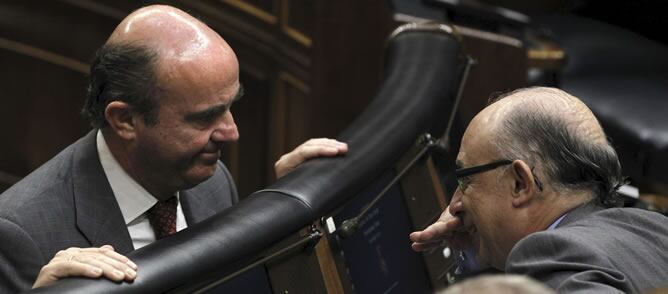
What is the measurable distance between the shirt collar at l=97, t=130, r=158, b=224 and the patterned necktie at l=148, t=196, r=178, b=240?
0.02 m

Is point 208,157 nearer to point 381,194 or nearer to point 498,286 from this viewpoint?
point 381,194

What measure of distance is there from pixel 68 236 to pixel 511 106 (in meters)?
0.76

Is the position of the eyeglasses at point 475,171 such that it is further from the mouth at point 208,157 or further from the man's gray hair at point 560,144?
the mouth at point 208,157

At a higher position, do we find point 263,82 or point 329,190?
point 329,190

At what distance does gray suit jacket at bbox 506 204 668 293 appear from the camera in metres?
1.74

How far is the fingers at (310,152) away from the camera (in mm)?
2516

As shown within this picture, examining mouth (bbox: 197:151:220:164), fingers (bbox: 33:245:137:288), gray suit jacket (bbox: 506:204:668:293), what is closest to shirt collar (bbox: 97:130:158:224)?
mouth (bbox: 197:151:220:164)

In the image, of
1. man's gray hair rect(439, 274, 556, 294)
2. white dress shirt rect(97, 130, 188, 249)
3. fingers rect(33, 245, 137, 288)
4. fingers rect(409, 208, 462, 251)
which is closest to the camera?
man's gray hair rect(439, 274, 556, 294)

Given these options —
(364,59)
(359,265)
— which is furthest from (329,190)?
(364,59)

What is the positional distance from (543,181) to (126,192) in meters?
0.75

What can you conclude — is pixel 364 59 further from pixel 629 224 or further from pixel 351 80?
pixel 629 224

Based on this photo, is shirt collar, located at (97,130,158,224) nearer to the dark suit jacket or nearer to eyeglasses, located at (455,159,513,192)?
the dark suit jacket

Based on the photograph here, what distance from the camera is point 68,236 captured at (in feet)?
7.27

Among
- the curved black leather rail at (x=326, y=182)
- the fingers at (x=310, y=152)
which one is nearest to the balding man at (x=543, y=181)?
the curved black leather rail at (x=326, y=182)
